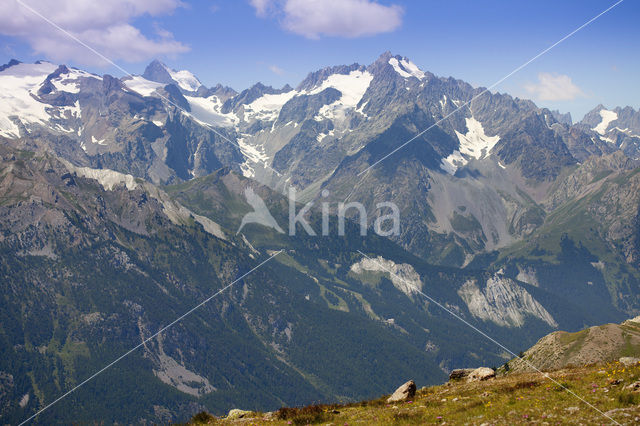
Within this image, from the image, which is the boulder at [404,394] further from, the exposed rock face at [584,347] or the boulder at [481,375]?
the exposed rock face at [584,347]

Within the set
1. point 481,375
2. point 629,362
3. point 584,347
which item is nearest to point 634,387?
point 629,362

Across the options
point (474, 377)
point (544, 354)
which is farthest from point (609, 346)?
point (474, 377)

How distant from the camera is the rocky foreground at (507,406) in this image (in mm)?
41625

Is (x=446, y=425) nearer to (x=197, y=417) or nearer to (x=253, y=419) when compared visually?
(x=253, y=419)

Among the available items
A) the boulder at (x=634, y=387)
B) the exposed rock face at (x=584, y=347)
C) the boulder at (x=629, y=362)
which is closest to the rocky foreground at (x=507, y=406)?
the boulder at (x=634, y=387)

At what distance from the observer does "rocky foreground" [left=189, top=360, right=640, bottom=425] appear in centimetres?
4162

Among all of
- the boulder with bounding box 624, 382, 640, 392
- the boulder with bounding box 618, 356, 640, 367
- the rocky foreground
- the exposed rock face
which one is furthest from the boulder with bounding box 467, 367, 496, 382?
the exposed rock face

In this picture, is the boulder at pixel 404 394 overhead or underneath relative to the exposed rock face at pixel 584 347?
overhead

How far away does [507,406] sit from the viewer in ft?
147

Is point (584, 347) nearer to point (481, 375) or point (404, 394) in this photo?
point (481, 375)

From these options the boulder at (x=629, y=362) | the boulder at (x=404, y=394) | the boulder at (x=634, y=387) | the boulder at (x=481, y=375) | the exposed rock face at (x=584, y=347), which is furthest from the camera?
the exposed rock face at (x=584, y=347)

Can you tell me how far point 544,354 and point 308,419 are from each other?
335ft

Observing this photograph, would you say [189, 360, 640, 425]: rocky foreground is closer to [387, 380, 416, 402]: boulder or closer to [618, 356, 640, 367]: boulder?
[387, 380, 416, 402]: boulder

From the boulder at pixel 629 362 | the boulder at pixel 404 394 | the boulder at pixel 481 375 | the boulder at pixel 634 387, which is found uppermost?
the boulder at pixel 634 387
